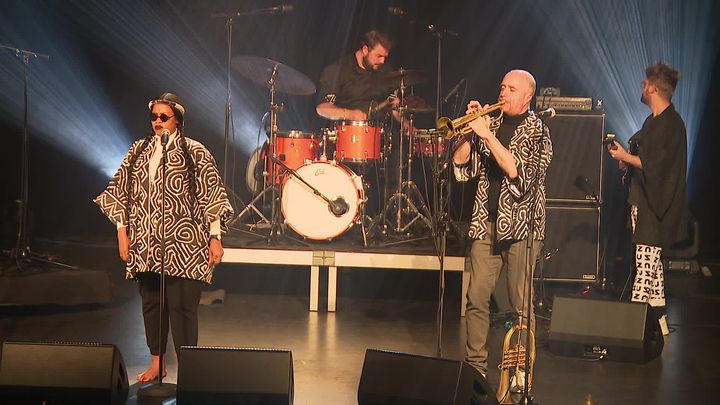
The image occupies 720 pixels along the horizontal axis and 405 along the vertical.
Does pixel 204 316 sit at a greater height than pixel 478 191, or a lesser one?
lesser

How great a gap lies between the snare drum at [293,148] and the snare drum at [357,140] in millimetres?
267

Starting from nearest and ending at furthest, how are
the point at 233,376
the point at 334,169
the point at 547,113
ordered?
the point at 233,376
the point at 547,113
the point at 334,169

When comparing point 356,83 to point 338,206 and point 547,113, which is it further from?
point 547,113

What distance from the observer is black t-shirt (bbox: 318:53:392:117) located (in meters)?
8.02

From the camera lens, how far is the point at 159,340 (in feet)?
15.5

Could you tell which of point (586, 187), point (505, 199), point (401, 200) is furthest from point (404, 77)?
point (505, 199)

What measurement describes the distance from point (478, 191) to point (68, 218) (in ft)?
22.2

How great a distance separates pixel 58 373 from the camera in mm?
4117

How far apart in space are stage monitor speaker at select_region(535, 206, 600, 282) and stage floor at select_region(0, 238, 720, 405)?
365 millimetres

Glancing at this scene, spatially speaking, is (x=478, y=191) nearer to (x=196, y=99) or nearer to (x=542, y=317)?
(x=542, y=317)

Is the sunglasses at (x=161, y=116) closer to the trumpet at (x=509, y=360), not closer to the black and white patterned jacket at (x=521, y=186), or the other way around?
the black and white patterned jacket at (x=521, y=186)

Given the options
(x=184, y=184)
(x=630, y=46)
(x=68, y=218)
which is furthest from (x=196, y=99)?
(x=184, y=184)

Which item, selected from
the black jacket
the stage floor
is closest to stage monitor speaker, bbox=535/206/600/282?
the stage floor

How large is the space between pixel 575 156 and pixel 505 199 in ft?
9.73
